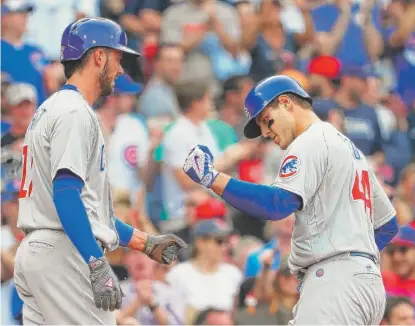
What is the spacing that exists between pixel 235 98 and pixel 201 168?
6964 mm

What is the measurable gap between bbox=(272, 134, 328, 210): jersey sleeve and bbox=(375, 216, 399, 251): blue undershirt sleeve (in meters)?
0.76

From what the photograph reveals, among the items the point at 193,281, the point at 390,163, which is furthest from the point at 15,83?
the point at 390,163

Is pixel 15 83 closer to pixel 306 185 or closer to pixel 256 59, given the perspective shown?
pixel 256 59

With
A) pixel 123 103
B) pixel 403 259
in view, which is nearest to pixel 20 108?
pixel 123 103

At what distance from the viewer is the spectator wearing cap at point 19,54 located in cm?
1176

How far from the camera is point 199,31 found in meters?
13.5

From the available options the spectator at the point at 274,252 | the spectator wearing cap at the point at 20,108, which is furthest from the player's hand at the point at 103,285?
the spectator wearing cap at the point at 20,108

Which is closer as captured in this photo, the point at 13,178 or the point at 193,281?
the point at 13,178

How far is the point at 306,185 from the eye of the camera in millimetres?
6398

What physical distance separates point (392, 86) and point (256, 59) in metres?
2.38

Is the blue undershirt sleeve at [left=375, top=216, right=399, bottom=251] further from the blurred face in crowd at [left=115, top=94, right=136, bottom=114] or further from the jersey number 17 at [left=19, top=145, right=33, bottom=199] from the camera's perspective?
the blurred face in crowd at [left=115, top=94, right=136, bottom=114]

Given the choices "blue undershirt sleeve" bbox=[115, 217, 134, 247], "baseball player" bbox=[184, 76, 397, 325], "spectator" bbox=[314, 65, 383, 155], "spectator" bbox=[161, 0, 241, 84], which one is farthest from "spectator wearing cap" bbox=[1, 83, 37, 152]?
"baseball player" bbox=[184, 76, 397, 325]

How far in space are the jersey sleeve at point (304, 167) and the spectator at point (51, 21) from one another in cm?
667

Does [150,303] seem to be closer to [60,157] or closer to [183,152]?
[183,152]
